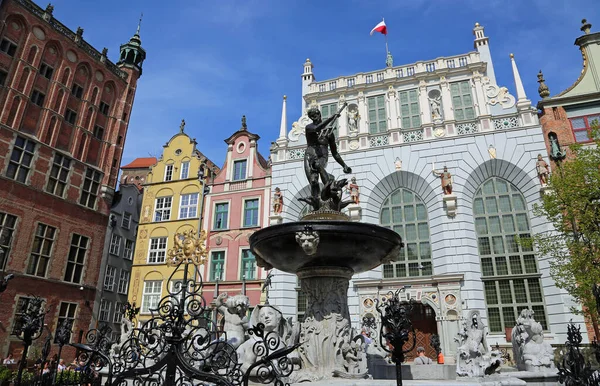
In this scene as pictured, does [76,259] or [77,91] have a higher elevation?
[77,91]

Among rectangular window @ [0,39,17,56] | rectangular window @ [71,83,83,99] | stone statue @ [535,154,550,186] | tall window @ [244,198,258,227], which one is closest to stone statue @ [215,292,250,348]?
tall window @ [244,198,258,227]

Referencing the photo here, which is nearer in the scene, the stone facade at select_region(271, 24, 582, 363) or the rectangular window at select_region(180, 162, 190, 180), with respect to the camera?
the stone facade at select_region(271, 24, 582, 363)

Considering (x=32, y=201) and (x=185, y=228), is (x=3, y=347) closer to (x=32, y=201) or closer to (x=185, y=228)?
(x=32, y=201)

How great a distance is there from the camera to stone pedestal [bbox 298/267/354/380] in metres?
7.57

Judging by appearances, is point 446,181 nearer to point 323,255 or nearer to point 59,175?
point 323,255

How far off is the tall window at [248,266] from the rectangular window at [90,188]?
11.2m

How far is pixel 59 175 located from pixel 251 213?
12.5 meters

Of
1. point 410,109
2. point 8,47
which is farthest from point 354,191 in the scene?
point 8,47

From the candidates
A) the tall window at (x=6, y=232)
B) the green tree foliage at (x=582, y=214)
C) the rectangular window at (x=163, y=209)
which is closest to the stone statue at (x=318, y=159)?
the green tree foliage at (x=582, y=214)

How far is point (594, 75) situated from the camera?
22938 millimetres

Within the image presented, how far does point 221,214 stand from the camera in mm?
27859

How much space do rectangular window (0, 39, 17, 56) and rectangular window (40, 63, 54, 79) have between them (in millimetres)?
1670

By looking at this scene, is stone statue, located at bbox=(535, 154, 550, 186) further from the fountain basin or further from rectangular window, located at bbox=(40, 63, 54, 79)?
rectangular window, located at bbox=(40, 63, 54, 79)

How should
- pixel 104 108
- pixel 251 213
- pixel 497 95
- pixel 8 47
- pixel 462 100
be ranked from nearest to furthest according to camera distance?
pixel 8 47
pixel 497 95
pixel 462 100
pixel 251 213
pixel 104 108
